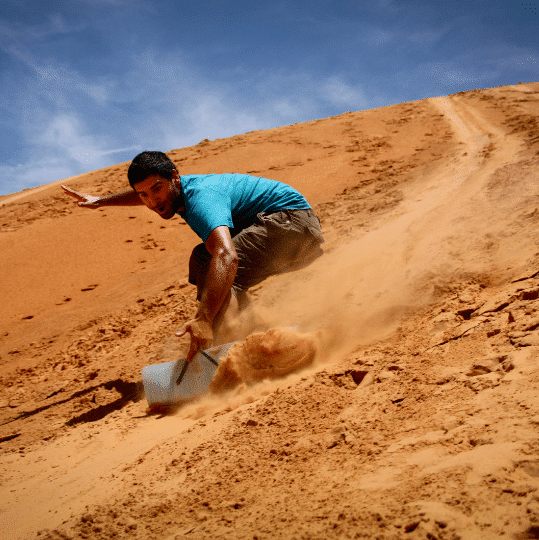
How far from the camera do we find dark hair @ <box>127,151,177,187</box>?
233cm

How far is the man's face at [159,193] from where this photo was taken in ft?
7.73

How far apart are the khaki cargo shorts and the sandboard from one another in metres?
0.52

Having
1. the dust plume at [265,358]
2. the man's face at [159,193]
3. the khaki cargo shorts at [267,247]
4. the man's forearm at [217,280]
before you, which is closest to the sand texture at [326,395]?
the dust plume at [265,358]

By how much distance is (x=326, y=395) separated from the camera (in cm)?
164

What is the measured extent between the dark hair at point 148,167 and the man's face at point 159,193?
0.02 m

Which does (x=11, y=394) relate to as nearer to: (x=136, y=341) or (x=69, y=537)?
(x=136, y=341)

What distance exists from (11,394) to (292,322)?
2007 mm

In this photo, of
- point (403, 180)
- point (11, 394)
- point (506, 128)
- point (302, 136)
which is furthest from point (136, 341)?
point (302, 136)

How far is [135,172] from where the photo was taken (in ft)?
7.69

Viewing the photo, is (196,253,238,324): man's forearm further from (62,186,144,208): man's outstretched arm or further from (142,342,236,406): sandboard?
(62,186,144,208): man's outstretched arm

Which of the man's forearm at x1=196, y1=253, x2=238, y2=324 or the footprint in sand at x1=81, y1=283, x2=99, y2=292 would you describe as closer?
the man's forearm at x1=196, y1=253, x2=238, y2=324

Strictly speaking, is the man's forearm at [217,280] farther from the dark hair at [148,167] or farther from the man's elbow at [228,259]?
the dark hair at [148,167]

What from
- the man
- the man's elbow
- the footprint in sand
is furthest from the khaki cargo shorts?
the footprint in sand

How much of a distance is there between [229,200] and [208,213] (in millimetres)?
330
